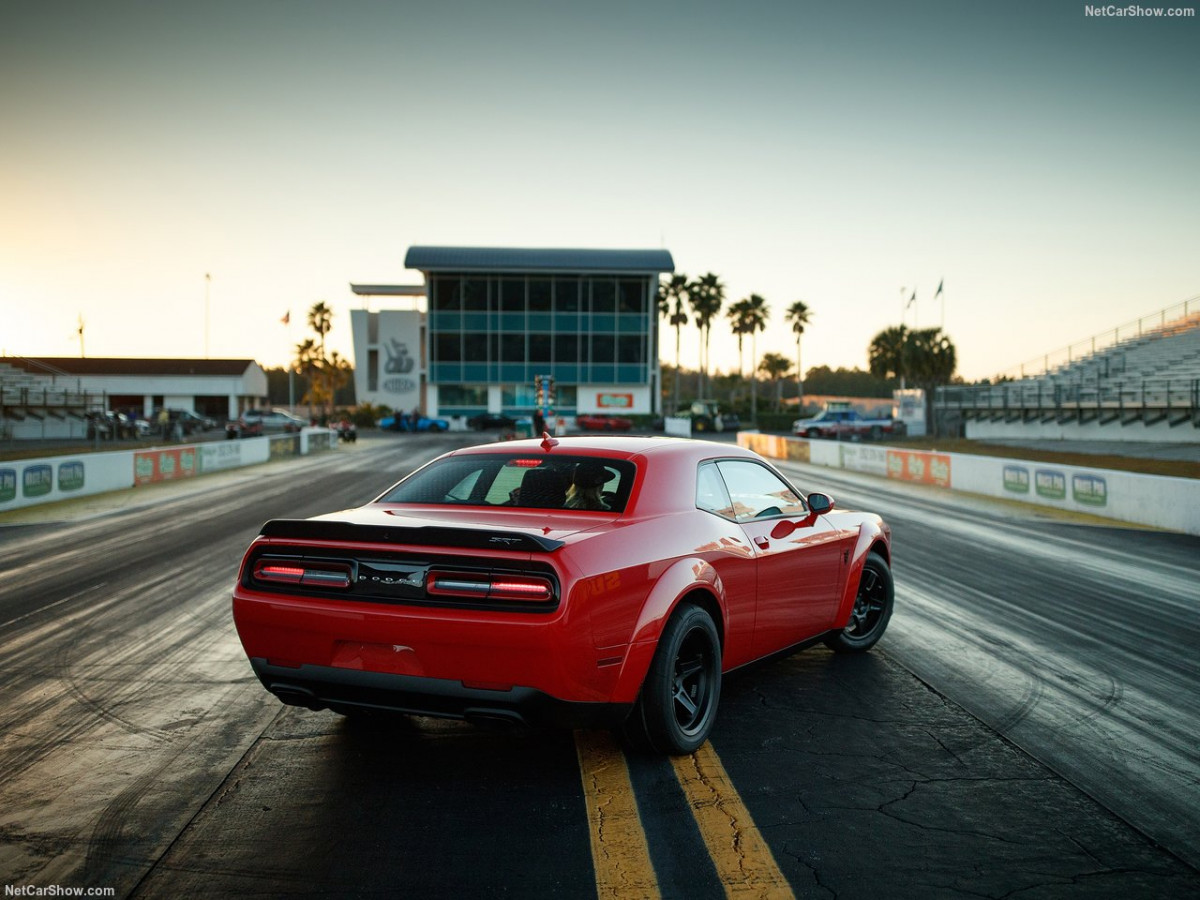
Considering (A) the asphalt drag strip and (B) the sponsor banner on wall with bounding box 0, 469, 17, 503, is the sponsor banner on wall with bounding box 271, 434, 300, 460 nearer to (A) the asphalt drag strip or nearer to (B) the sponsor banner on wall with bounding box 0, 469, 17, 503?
(B) the sponsor banner on wall with bounding box 0, 469, 17, 503

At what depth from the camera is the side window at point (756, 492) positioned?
5.45 m

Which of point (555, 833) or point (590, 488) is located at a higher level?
point (590, 488)

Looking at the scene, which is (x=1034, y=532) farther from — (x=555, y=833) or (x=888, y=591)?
(x=555, y=833)

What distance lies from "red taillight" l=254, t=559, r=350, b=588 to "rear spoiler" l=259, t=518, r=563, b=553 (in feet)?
0.41

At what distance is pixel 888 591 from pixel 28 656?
5945 millimetres

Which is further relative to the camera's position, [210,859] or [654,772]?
[654,772]

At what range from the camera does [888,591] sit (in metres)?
6.89

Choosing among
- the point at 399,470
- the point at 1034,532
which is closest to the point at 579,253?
the point at 399,470

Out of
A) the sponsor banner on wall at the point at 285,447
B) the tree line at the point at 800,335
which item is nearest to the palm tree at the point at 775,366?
the tree line at the point at 800,335

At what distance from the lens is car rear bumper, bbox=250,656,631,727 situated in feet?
12.9

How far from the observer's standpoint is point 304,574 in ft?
14.3

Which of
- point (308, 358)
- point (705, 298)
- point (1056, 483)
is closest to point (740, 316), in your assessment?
point (705, 298)

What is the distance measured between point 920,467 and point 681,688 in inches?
932

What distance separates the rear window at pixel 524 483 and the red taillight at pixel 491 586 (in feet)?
2.78
